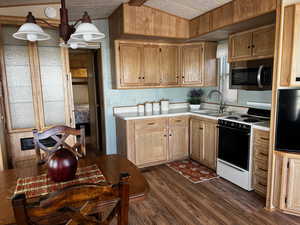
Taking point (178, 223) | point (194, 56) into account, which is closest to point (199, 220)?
point (178, 223)

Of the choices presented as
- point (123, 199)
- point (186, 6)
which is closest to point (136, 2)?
point (186, 6)

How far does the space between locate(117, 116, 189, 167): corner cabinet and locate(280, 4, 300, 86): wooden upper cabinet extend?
2011 millimetres

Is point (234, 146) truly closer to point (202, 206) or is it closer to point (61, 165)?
point (202, 206)

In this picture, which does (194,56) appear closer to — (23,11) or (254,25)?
(254,25)

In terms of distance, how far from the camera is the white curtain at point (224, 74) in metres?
3.88

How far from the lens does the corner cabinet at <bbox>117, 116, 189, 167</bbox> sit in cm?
367

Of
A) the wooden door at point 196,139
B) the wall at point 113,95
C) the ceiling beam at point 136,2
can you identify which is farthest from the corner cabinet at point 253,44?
the ceiling beam at point 136,2

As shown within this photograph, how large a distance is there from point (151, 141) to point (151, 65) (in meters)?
1.40

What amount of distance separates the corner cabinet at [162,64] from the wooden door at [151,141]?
0.72 m

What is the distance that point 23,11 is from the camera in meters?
2.68

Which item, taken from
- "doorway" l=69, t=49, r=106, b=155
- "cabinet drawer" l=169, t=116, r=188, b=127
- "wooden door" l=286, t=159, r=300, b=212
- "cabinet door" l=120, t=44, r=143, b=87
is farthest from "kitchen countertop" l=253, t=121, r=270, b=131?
"doorway" l=69, t=49, r=106, b=155

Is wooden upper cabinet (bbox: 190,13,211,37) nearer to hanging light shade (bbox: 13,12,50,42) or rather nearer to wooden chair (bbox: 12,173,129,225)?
hanging light shade (bbox: 13,12,50,42)

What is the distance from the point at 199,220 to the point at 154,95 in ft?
8.72

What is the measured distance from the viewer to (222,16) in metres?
2.97
